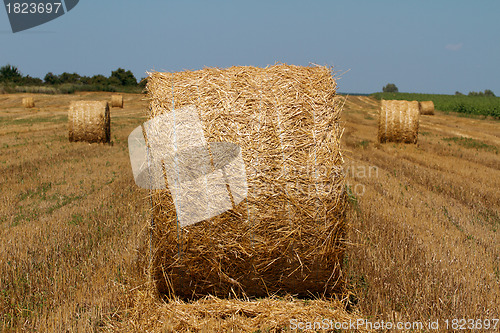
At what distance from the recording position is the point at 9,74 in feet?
157

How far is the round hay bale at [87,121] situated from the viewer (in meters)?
13.1

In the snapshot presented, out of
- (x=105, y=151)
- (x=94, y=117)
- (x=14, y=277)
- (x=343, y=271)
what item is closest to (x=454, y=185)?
(x=343, y=271)

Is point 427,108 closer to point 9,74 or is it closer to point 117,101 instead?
point 117,101

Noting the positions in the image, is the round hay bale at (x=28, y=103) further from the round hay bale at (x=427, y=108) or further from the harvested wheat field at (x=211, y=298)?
the round hay bale at (x=427, y=108)

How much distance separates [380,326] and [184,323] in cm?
177

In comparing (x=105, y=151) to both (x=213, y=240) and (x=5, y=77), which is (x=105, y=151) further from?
(x=5, y=77)

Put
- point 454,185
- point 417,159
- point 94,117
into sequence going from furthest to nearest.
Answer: point 94,117 → point 417,159 → point 454,185

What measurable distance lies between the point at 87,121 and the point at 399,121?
1030 centimetres

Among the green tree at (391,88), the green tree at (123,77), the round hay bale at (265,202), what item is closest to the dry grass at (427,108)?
the round hay bale at (265,202)

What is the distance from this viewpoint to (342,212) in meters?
3.75

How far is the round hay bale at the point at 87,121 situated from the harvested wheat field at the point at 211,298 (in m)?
4.46

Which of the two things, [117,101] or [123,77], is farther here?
[123,77]
